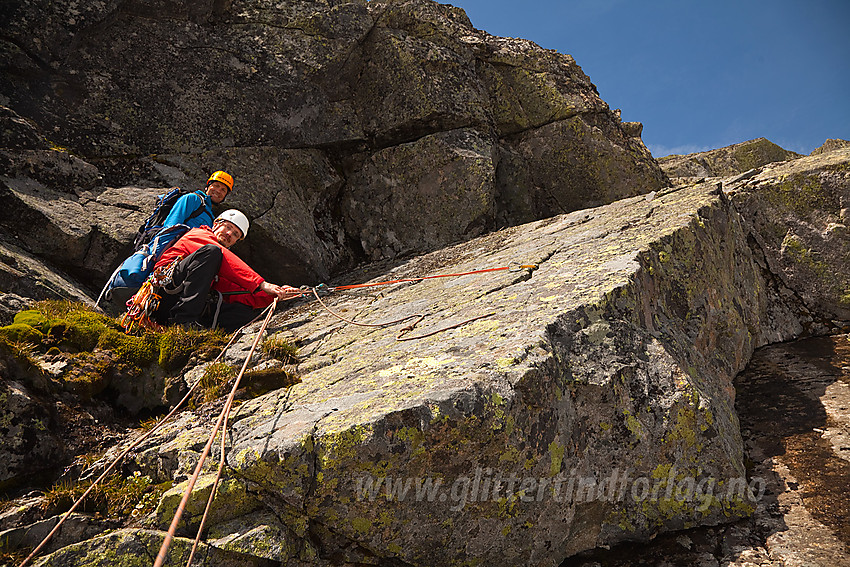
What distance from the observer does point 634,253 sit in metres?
5.94

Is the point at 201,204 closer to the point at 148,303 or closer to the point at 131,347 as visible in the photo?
the point at 148,303

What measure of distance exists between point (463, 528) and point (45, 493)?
139 inches


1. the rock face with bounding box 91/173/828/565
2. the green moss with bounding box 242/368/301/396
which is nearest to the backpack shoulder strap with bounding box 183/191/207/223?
the rock face with bounding box 91/173/828/565

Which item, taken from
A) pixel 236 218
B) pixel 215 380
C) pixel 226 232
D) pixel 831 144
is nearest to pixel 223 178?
pixel 236 218

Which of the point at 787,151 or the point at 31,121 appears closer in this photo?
the point at 31,121

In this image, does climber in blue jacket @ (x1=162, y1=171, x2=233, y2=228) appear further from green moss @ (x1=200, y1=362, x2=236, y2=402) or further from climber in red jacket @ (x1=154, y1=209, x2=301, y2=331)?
green moss @ (x1=200, y1=362, x2=236, y2=402)

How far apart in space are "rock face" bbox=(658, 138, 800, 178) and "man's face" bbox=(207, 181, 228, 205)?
14.5m

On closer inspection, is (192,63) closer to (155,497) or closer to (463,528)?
(155,497)

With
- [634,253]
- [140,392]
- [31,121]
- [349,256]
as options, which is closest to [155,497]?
[140,392]

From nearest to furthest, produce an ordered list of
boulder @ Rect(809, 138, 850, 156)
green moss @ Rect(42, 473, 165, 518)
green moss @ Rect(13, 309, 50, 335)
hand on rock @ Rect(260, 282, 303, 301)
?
green moss @ Rect(42, 473, 165, 518), green moss @ Rect(13, 309, 50, 335), hand on rock @ Rect(260, 282, 303, 301), boulder @ Rect(809, 138, 850, 156)

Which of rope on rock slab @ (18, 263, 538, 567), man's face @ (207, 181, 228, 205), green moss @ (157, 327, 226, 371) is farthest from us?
man's face @ (207, 181, 228, 205)

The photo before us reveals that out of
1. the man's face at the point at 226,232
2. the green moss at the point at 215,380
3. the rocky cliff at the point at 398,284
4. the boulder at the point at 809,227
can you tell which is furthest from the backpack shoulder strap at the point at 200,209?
the boulder at the point at 809,227

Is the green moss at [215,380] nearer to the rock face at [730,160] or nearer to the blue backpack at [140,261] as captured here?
the blue backpack at [140,261]

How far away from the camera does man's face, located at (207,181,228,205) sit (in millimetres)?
9797
